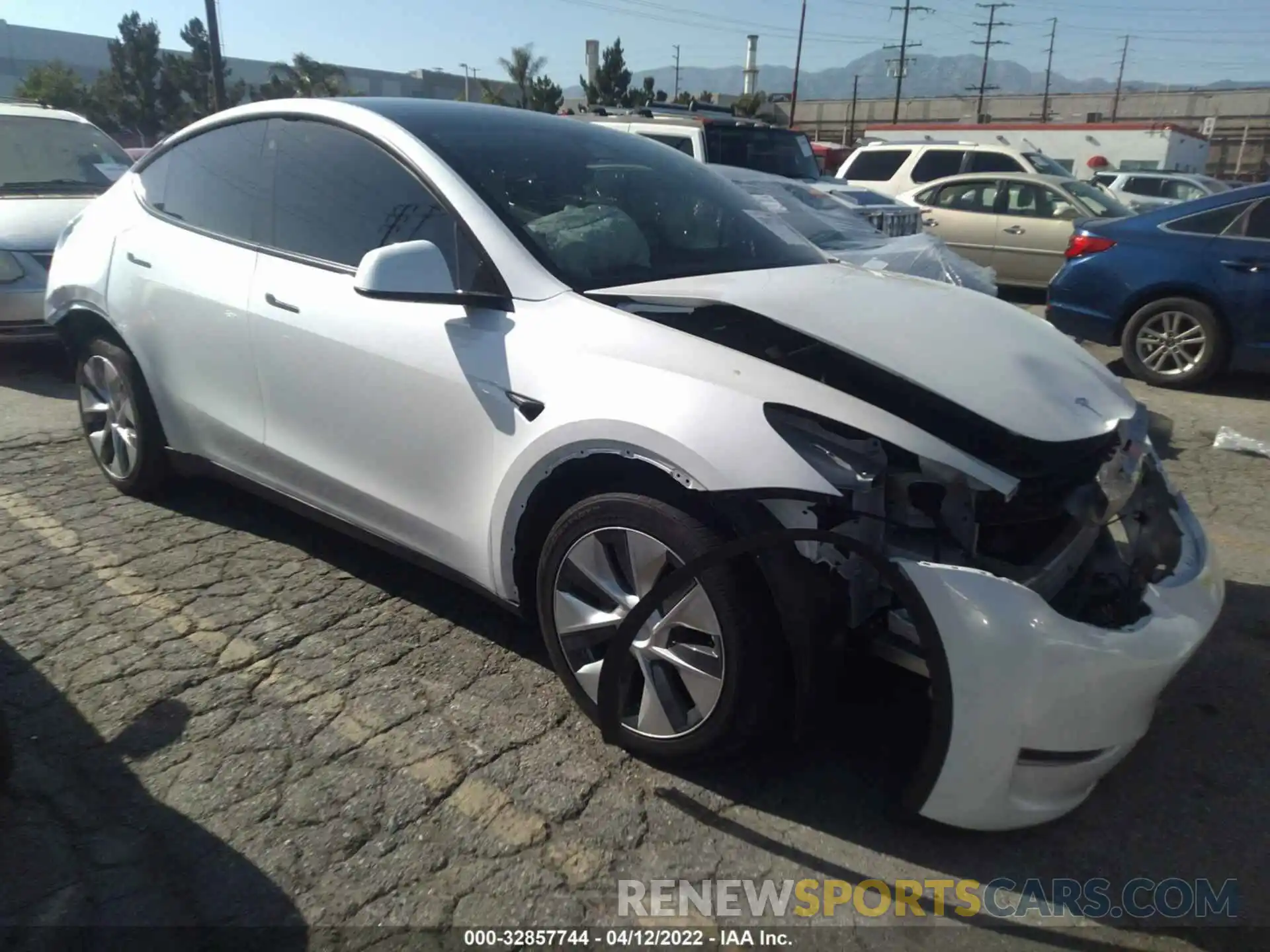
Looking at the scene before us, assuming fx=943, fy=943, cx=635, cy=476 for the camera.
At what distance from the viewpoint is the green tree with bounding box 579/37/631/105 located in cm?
4184

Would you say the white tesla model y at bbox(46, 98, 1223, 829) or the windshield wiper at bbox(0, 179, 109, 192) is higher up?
the windshield wiper at bbox(0, 179, 109, 192)

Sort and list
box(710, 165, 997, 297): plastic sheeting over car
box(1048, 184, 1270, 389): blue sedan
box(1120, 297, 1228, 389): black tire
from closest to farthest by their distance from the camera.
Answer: box(1048, 184, 1270, 389): blue sedan → box(1120, 297, 1228, 389): black tire → box(710, 165, 997, 297): plastic sheeting over car

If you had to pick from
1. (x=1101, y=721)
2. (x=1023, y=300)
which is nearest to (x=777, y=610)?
(x=1101, y=721)

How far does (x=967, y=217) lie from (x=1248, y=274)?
17.4 ft

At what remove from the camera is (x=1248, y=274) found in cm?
623

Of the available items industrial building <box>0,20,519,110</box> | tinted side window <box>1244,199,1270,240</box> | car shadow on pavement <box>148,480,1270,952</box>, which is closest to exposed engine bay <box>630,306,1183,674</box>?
car shadow on pavement <box>148,480,1270,952</box>

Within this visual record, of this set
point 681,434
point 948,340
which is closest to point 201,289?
point 681,434

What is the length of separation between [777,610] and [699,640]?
23cm

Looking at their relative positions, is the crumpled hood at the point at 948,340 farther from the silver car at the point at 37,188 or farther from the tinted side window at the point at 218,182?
the silver car at the point at 37,188

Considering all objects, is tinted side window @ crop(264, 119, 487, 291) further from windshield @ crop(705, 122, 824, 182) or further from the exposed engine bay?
windshield @ crop(705, 122, 824, 182)

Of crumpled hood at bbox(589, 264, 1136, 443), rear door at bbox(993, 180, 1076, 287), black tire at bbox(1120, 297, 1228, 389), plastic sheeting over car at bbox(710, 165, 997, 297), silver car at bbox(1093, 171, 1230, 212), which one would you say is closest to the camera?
crumpled hood at bbox(589, 264, 1136, 443)

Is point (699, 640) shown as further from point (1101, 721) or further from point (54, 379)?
point (54, 379)

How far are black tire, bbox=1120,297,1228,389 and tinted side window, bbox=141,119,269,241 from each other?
19.7 feet

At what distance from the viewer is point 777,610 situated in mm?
2264
